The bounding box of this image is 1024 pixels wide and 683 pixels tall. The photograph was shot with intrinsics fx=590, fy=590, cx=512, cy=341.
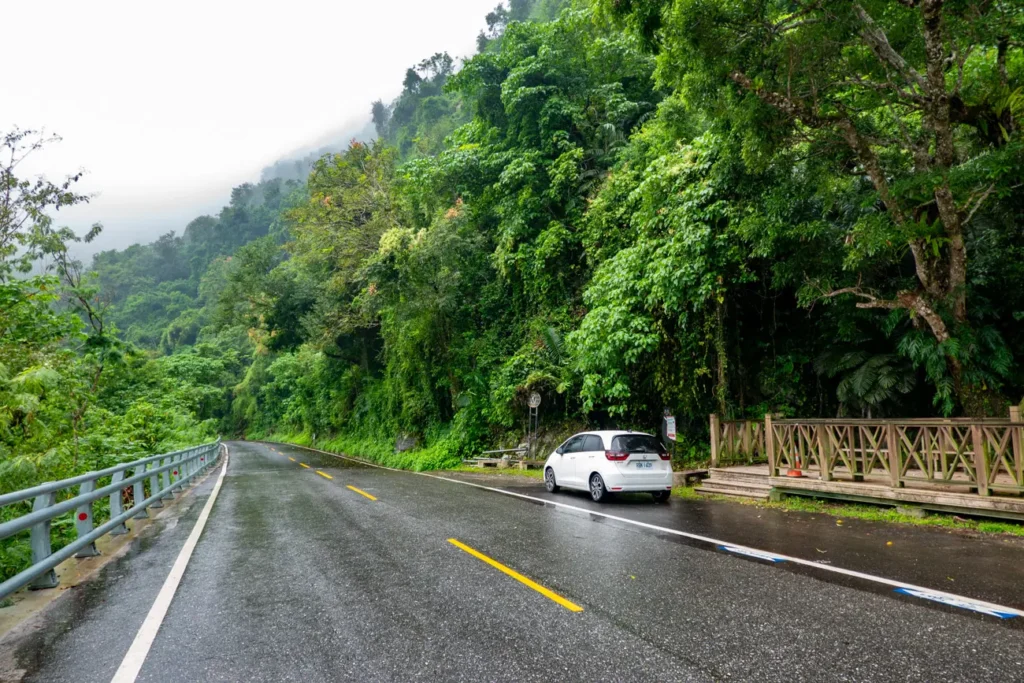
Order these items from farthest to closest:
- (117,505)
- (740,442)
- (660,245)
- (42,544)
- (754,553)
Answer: (660,245)
(740,442)
(117,505)
(754,553)
(42,544)

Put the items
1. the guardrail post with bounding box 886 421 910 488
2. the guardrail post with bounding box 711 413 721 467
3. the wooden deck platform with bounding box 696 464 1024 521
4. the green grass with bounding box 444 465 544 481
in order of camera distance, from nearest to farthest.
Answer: the wooden deck platform with bounding box 696 464 1024 521 → the guardrail post with bounding box 886 421 910 488 → the guardrail post with bounding box 711 413 721 467 → the green grass with bounding box 444 465 544 481

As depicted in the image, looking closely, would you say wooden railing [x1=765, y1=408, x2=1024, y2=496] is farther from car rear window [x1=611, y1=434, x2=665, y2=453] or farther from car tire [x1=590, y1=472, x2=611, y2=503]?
car tire [x1=590, y1=472, x2=611, y2=503]

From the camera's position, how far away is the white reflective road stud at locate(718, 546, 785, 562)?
685 centimetres

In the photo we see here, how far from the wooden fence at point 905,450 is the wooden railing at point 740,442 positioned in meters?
0.03

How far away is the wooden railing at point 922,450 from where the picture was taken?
29.2 ft

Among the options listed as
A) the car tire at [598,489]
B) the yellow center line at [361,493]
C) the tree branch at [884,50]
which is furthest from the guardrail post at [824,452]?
the yellow center line at [361,493]

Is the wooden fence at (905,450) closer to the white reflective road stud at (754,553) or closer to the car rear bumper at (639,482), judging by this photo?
the car rear bumper at (639,482)

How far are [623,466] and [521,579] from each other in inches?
253

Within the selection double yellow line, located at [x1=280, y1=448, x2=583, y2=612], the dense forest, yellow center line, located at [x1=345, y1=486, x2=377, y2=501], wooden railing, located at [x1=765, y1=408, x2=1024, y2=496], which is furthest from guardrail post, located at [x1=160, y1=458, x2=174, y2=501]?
wooden railing, located at [x1=765, y1=408, x2=1024, y2=496]

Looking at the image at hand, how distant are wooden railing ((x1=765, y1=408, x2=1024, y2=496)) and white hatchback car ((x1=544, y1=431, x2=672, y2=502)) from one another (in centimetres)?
231

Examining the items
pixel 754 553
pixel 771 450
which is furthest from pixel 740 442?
pixel 754 553

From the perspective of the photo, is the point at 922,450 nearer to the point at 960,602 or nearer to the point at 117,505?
the point at 960,602

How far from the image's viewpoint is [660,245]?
15734mm

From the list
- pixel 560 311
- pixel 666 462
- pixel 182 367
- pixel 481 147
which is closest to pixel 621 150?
pixel 560 311
